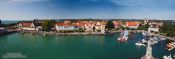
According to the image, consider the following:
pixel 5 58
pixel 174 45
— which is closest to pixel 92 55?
pixel 5 58

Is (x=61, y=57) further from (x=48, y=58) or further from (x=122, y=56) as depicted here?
(x=122, y=56)

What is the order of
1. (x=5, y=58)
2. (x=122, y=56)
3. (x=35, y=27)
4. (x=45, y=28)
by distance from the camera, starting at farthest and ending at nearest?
(x=35, y=27), (x=45, y=28), (x=122, y=56), (x=5, y=58)

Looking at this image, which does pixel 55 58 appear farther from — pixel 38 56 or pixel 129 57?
pixel 129 57

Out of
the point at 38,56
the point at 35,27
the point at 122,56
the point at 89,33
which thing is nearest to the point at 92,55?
the point at 122,56

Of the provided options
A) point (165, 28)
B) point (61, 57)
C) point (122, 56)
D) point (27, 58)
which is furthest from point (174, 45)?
point (165, 28)

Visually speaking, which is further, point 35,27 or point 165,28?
point 35,27

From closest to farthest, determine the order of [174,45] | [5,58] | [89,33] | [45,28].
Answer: [5,58] < [174,45] < [89,33] < [45,28]

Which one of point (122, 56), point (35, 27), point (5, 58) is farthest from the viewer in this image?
point (35, 27)

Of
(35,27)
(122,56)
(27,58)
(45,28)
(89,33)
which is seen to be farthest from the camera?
(35,27)

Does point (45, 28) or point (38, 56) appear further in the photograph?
point (45, 28)
